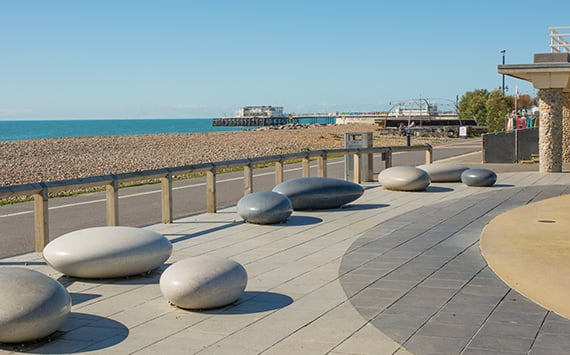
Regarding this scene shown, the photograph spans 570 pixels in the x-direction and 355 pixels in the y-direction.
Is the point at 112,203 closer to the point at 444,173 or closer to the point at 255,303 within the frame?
the point at 255,303

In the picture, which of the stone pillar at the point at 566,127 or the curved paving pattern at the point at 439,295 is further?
the stone pillar at the point at 566,127

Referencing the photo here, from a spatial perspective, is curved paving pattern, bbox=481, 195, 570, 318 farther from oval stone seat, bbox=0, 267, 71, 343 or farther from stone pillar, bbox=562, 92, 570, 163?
stone pillar, bbox=562, 92, 570, 163

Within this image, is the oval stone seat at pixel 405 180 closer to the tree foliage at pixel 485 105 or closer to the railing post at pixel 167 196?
the railing post at pixel 167 196

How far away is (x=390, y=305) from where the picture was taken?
7004 millimetres

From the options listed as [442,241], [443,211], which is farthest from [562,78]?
[442,241]

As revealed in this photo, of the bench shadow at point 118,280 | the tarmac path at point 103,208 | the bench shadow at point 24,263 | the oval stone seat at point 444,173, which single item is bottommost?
the tarmac path at point 103,208

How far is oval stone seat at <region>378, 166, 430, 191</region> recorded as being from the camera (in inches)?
653

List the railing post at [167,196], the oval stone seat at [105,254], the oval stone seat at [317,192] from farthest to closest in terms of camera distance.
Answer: the oval stone seat at [317,192], the railing post at [167,196], the oval stone seat at [105,254]

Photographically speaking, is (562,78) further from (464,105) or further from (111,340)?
(464,105)

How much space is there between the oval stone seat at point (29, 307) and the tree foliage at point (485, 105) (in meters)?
60.2

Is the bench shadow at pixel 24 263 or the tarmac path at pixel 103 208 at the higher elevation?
the bench shadow at pixel 24 263

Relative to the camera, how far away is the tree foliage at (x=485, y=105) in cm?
6675

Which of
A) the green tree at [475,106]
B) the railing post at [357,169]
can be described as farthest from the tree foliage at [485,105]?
the railing post at [357,169]

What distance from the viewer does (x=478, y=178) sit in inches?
693
